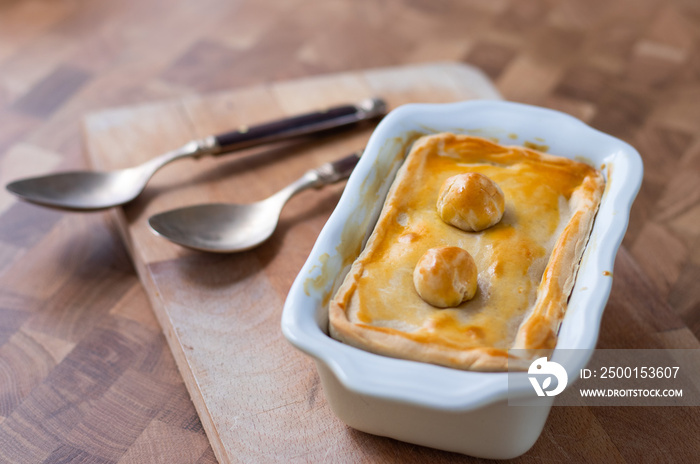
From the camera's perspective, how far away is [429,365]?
2.97 feet

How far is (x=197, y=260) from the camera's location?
1379mm

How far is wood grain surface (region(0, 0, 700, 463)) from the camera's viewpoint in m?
1.11

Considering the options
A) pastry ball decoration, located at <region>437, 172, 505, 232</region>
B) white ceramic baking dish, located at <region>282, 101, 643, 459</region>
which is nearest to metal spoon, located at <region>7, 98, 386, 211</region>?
white ceramic baking dish, located at <region>282, 101, 643, 459</region>

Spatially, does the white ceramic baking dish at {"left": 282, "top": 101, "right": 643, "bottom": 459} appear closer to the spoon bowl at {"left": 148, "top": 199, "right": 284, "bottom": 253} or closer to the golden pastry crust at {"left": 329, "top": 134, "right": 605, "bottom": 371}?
the golden pastry crust at {"left": 329, "top": 134, "right": 605, "bottom": 371}

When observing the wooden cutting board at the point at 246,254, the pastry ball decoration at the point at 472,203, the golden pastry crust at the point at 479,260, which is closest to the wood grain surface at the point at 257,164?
the wooden cutting board at the point at 246,254

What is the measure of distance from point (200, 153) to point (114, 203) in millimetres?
235

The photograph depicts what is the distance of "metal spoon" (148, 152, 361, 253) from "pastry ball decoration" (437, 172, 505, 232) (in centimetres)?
A: 44

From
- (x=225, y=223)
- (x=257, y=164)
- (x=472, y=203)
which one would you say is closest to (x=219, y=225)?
(x=225, y=223)

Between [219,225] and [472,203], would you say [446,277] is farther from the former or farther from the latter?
[219,225]

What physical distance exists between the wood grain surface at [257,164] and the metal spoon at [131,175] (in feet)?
0.18

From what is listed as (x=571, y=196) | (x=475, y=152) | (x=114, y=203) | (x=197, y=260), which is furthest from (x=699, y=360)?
A: (x=114, y=203)

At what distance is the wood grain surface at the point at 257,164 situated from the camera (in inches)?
43.9

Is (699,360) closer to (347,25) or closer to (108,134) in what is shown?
(108,134)

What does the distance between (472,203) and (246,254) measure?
1.72ft
